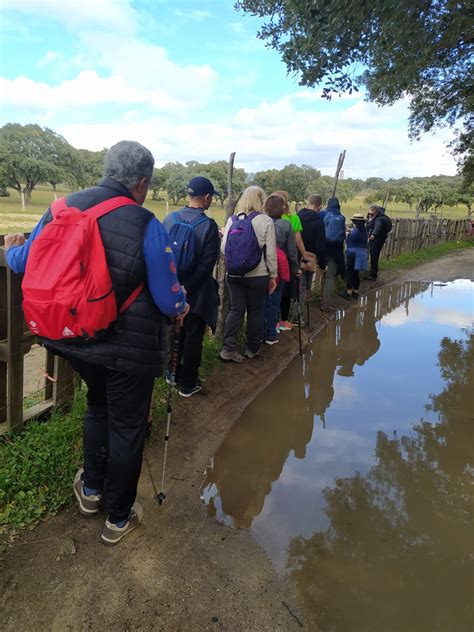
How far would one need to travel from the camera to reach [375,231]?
10422 millimetres

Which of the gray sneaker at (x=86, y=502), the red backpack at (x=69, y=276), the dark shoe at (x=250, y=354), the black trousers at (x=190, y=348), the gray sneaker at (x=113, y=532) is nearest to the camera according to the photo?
the red backpack at (x=69, y=276)

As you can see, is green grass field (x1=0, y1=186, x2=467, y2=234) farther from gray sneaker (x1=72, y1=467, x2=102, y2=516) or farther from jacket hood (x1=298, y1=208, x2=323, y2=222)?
gray sneaker (x1=72, y1=467, x2=102, y2=516)

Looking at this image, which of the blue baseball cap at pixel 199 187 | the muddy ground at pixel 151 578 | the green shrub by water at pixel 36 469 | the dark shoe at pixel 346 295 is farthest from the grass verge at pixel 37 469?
the dark shoe at pixel 346 295

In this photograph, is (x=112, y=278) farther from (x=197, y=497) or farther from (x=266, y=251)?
(x=266, y=251)

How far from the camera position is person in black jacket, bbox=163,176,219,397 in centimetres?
367

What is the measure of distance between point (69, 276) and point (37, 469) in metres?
1.53

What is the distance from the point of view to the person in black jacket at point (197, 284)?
3.67 m

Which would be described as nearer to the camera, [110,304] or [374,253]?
[110,304]

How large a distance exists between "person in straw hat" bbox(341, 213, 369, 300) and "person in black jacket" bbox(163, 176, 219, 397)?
5.78 metres

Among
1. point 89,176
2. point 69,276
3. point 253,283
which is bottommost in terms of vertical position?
point 253,283

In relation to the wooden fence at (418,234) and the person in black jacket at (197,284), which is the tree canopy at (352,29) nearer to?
the person in black jacket at (197,284)

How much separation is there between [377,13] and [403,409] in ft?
13.4

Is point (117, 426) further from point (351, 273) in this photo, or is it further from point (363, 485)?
point (351, 273)

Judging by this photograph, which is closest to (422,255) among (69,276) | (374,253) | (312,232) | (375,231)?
(374,253)
